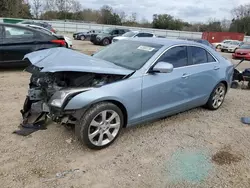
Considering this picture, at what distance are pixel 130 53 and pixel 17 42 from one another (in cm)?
461

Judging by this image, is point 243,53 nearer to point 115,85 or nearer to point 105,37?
point 105,37

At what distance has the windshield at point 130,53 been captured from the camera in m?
4.02

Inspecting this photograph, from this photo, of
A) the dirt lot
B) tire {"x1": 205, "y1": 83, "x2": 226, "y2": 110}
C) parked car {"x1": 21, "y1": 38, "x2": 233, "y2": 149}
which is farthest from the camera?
tire {"x1": 205, "y1": 83, "x2": 226, "y2": 110}

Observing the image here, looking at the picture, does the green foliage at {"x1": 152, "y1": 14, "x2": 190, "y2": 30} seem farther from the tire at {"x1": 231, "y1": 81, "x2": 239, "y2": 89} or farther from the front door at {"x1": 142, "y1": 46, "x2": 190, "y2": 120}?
the front door at {"x1": 142, "y1": 46, "x2": 190, "y2": 120}

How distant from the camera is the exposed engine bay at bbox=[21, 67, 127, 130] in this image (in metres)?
3.33

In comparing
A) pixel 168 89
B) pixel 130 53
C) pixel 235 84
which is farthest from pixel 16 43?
pixel 235 84

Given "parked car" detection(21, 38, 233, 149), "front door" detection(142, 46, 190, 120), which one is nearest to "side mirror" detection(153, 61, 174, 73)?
"parked car" detection(21, 38, 233, 149)

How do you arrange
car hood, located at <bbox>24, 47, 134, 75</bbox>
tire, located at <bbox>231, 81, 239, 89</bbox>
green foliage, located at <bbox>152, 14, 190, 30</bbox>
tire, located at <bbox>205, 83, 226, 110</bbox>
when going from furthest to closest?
green foliage, located at <bbox>152, 14, 190, 30</bbox>
tire, located at <bbox>231, 81, 239, 89</bbox>
tire, located at <bbox>205, 83, 226, 110</bbox>
car hood, located at <bbox>24, 47, 134, 75</bbox>

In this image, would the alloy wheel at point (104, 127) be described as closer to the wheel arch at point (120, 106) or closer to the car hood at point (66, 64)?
the wheel arch at point (120, 106)

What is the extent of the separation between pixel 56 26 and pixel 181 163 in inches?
1548

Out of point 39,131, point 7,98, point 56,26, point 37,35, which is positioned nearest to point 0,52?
point 37,35

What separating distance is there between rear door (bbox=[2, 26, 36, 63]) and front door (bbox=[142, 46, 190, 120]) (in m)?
4.99

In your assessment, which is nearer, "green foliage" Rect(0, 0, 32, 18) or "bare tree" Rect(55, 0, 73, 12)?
"green foliage" Rect(0, 0, 32, 18)

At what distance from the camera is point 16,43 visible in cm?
745
